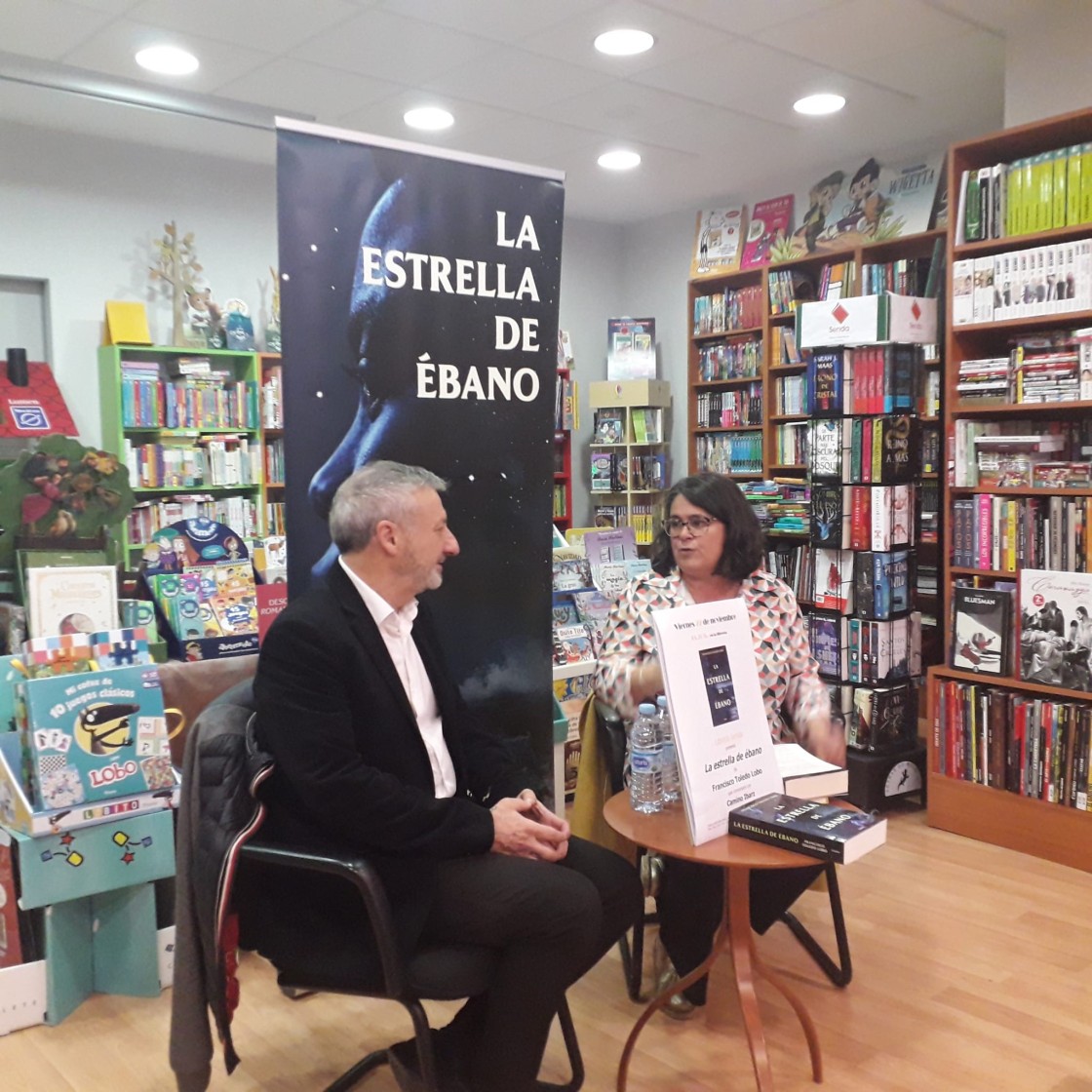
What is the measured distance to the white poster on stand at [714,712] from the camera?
6.36ft

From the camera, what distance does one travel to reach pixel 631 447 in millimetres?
6844

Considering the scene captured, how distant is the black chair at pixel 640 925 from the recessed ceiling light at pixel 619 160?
3.75 meters

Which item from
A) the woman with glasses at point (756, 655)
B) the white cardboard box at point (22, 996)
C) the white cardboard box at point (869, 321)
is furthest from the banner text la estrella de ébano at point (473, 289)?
the white cardboard box at point (869, 321)

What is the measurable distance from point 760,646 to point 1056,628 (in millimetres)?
1294

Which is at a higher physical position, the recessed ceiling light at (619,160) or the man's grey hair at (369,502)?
the recessed ceiling light at (619,160)

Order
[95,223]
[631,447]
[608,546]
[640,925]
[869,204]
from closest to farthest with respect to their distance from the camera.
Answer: [640,925], [608,546], [95,223], [869,204], [631,447]

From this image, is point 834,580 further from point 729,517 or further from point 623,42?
point 623,42

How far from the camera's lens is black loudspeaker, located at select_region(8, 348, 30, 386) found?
4.90 meters

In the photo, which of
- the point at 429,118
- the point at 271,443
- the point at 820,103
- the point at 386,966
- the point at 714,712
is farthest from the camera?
the point at 271,443

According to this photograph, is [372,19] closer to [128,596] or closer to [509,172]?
[509,172]

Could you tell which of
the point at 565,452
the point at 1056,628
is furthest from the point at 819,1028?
the point at 565,452

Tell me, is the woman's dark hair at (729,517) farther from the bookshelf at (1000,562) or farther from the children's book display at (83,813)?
the children's book display at (83,813)

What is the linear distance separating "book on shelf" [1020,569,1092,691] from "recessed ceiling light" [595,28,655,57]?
2299 mm

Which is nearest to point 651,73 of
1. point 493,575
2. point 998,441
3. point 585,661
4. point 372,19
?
point 372,19
